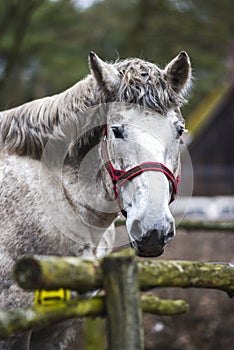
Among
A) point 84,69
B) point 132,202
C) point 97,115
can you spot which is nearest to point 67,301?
point 132,202

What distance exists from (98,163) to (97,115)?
32 centimetres

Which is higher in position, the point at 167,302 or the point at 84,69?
the point at 167,302

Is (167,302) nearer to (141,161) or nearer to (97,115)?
(141,161)

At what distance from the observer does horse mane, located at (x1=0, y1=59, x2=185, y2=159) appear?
401 cm

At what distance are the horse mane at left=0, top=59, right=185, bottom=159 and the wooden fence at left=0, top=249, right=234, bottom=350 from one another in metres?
1.19

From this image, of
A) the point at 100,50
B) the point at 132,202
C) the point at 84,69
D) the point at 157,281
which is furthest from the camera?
the point at 100,50

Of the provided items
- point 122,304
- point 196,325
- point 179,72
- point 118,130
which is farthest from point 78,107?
point 196,325

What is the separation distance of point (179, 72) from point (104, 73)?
51 centimetres

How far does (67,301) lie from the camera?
3238 millimetres

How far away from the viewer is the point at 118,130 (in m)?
3.95

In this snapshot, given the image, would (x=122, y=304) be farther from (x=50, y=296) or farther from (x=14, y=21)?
(x=14, y=21)

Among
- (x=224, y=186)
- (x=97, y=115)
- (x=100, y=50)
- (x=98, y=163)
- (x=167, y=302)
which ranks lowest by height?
(x=224, y=186)

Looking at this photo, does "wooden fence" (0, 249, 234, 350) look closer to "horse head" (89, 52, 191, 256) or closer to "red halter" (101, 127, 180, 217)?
"horse head" (89, 52, 191, 256)

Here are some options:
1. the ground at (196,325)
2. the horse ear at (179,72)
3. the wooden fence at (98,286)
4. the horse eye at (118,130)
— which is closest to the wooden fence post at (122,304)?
the wooden fence at (98,286)
